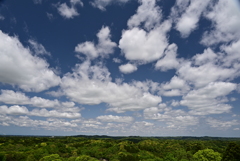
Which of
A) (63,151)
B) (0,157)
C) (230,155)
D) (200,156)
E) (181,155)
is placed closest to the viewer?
(230,155)

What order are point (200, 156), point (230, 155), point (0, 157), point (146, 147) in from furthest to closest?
point (146, 147)
point (200, 156)
point (0, 157)
point (230, 155)

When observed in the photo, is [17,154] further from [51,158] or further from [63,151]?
[63,151]

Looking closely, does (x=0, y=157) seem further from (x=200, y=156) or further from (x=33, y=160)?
(x=200, y=156)

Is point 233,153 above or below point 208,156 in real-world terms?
above

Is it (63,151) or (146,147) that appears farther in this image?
(146,147)

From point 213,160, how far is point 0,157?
117 meters

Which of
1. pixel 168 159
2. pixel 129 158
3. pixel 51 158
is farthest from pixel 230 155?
pixel 51 158

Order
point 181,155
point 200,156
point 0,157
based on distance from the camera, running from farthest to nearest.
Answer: point 181,155 → point 200,156 → point 0,157

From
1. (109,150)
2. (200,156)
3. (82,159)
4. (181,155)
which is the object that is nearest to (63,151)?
(109,150)

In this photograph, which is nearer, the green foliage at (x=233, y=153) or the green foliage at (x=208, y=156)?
the green foliage at (x=233, y=153)

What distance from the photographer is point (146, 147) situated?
176750 mm

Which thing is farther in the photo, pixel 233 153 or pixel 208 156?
pixel 208 156

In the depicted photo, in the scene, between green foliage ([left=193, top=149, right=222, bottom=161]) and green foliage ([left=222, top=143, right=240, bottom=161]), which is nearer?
green foliage ([left=222, top=143, right=240, bottom=161])

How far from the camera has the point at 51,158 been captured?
3659 inches
